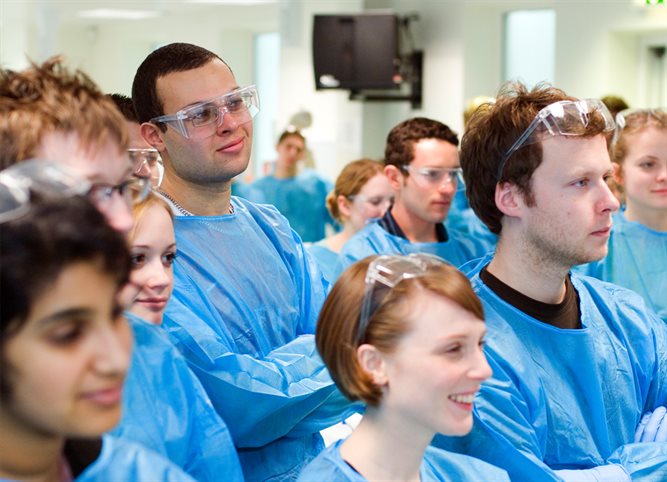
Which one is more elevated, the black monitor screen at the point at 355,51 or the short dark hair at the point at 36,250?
the black monitor screen at the point at 355,51

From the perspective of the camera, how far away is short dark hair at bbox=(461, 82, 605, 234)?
245cm

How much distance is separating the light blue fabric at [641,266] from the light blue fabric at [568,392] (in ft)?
4.23

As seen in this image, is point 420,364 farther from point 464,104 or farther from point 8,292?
point 464,104

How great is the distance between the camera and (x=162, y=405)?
5.55ft

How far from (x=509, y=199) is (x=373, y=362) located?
0.88m

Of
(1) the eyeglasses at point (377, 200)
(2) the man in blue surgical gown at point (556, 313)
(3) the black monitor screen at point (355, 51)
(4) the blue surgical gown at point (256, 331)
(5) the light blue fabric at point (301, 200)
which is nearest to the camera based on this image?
(4) the blue surgical gown at point (256, 331)

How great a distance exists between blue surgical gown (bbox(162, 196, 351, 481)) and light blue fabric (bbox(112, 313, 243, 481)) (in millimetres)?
329

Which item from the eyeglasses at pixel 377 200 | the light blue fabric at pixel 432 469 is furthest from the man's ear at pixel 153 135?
the eyeglasses at pixel 377 200

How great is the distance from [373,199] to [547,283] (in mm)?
2646

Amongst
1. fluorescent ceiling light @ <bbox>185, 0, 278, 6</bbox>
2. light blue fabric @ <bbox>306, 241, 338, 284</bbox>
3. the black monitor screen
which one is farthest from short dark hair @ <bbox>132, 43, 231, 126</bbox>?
the black monitor screen

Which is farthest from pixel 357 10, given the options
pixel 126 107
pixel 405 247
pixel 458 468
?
pixel 458 468

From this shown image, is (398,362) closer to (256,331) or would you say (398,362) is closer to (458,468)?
(458,468)

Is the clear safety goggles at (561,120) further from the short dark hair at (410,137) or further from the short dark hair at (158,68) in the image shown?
the short dark hair at (410,137)

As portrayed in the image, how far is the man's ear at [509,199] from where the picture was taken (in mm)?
2473
